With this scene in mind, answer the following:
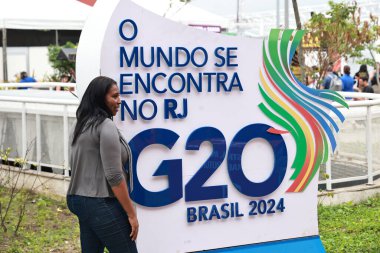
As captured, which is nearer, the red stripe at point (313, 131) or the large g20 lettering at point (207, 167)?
the large g20 lettering at point (207, 167)

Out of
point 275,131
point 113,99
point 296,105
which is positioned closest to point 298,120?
point 296,105

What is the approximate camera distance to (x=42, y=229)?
927 centimetres

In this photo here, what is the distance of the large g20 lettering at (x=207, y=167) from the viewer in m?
6.28

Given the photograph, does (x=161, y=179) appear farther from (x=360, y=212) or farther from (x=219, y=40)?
(x=360, y=212)

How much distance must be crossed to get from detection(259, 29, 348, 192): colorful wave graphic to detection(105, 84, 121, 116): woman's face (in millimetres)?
1508

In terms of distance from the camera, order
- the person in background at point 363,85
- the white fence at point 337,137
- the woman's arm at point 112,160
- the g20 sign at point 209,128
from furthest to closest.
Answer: the person in background at point 363,85, the white fence at point 337,137, the g20 sign at point 209,128, the woman's arm at point 112,160

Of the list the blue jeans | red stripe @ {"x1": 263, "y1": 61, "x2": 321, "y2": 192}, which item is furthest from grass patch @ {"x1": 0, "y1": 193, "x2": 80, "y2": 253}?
the blue jeans

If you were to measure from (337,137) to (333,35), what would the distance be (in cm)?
675

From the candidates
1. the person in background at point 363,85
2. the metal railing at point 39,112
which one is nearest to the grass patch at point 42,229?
the metal railing at point 39,112

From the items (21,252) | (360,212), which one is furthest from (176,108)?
(360,212)

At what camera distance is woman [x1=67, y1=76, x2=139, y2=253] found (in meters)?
5.49

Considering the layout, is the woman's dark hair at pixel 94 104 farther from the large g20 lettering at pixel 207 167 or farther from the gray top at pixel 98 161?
the large g20 lettering at pixel 207 167

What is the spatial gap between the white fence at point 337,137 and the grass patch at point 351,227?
1.33 feet

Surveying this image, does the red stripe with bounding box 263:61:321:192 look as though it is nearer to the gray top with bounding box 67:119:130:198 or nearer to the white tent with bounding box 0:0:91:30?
the gray top with bounding box 67:119:130:198
